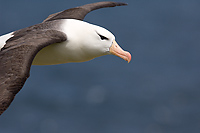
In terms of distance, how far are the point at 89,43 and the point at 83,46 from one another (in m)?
0.14

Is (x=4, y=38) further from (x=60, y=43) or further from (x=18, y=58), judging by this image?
(x=18, y=58)

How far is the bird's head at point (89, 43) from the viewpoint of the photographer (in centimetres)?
1177

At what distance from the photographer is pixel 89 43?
1177 cm

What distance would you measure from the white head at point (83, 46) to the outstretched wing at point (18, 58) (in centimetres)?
24

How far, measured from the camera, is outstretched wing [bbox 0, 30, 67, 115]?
996 centimetres

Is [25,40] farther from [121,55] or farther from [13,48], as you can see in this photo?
[121,55]

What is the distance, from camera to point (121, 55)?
1202 centimetres

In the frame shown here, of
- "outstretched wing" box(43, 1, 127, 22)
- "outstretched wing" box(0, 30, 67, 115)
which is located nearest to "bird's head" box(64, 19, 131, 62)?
"outstretched wing" box(0, 30, 67, 115)

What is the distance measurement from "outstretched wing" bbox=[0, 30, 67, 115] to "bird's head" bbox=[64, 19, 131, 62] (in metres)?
0.26

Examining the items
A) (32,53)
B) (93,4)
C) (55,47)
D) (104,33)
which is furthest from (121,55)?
(93,4)

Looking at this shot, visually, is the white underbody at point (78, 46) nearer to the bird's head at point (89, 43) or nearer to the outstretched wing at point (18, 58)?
the bird's head at point (89, 43)

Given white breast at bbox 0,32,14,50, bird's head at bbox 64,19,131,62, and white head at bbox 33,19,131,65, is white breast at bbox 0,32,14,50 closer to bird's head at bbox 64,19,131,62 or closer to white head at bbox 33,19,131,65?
white head at bbox 33,19,131,65

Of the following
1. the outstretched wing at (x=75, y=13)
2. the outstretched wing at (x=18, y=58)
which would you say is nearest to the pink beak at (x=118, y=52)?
the outstretched wing at (x=18, y=58)

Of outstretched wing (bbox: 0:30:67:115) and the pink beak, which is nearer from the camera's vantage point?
outstretched wing (bbox: 0:30:67:115)
